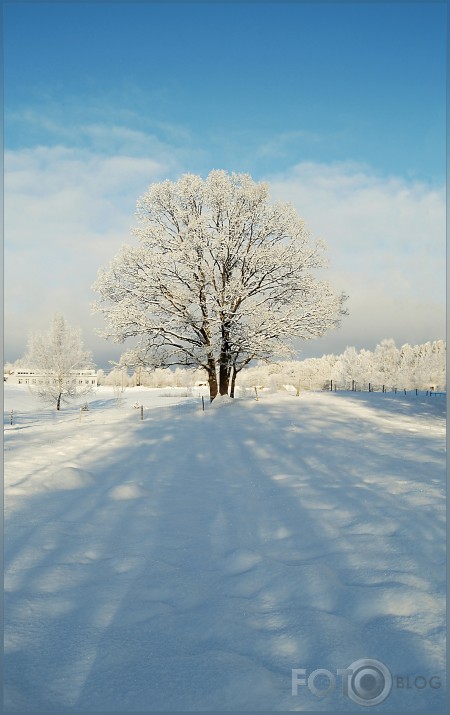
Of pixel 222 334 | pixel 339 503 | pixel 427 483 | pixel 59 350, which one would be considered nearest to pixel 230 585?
pixel 339 503

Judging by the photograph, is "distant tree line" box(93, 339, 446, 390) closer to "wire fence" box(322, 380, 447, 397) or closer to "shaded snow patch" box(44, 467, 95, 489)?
"wire fence" box(322, 380, 447, 397)

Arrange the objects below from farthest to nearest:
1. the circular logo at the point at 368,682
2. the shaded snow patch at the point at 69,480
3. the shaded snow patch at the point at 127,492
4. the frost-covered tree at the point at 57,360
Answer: the frost-covered tree at the point at 57,360 < the shaded snow patch at the point at 69,480 < the shaded snow patch at the point at 127,492 < the circular logo at the point at 368,682

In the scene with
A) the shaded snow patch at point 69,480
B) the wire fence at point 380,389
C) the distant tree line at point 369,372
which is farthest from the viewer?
the distant tree line at point 369,372

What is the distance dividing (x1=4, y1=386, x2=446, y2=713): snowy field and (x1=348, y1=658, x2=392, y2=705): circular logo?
0.02 metres

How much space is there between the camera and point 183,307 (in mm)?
20484

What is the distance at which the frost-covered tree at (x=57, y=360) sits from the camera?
1255 inches

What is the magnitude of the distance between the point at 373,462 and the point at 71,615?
7.49m

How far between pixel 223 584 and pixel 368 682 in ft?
5.50

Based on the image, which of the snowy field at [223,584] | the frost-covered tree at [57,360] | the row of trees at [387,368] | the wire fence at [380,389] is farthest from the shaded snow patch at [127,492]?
the row of trees at [387,368]

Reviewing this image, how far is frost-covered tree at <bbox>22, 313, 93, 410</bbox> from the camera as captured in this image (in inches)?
1255

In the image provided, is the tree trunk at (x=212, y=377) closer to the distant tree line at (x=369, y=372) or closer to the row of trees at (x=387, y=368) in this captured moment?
the distant tree line at (x=369, y=372)

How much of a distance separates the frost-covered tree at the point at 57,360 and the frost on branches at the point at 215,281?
13.2m

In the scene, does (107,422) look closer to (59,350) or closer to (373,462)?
(373,462)

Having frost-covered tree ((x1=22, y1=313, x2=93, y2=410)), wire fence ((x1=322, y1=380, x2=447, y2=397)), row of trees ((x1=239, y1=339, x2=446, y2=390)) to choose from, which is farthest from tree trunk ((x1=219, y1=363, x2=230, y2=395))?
row of trees ((x1=239, y1=339, x2=446, y2=390))
